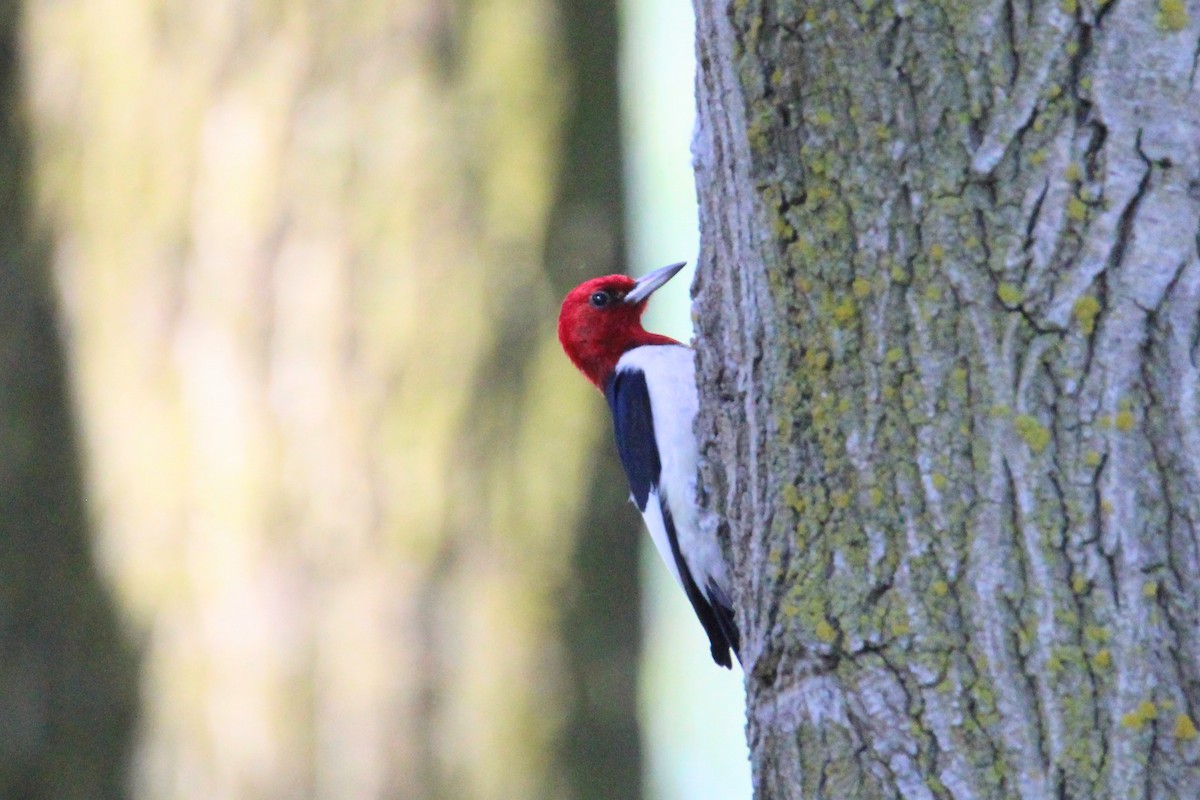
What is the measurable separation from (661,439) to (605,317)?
0.53m

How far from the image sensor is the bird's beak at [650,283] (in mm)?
4180

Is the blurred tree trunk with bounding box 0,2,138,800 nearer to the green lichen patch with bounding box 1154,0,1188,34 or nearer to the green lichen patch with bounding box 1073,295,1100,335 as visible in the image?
the green lichen patch with bounding box 1073,295,1100,335

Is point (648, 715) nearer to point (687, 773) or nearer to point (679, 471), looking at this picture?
point (679, 471)

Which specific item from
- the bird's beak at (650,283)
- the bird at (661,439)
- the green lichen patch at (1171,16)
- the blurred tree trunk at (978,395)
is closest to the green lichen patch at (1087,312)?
the blurred tree trunk at (978,395)

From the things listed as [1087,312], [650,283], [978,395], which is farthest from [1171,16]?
[650,283]

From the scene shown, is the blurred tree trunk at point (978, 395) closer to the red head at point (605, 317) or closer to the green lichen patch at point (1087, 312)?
the green lichen patch at point (1087, 312)

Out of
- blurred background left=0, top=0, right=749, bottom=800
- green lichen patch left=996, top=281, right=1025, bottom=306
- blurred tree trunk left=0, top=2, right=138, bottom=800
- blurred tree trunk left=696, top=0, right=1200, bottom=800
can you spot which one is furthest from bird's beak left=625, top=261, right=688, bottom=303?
green lichen patch left=996, top=281, right=1025, bottom=306

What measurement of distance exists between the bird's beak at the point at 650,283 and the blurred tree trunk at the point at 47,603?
160 centimetres

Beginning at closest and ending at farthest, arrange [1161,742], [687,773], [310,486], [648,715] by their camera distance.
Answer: [1161,742], [310,486], [648,715], [687,773]

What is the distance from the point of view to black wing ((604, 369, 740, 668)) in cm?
382

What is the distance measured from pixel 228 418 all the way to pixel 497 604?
2.61 feet

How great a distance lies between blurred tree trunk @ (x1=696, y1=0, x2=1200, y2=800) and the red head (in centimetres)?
204

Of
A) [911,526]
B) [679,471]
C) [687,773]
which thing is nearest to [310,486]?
[679,471]

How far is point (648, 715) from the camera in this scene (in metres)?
3.64
